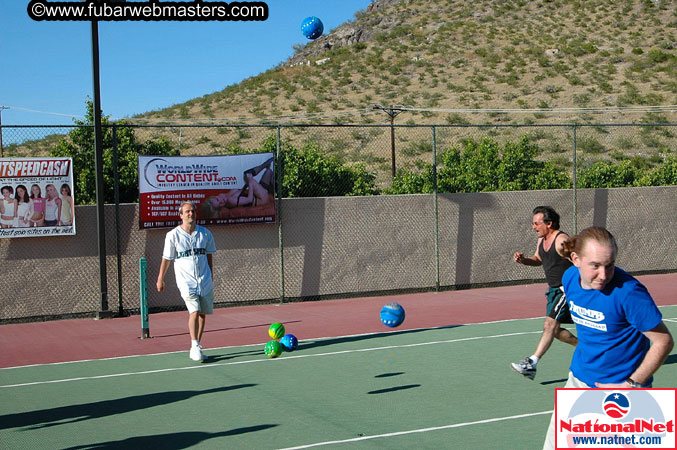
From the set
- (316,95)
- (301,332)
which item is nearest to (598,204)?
(301,332)

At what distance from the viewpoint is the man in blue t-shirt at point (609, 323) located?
4.27 m

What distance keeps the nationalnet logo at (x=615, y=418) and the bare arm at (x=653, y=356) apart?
0.18 m

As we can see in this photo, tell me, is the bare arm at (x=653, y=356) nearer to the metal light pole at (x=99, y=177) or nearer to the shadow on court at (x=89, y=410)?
the shadow on court at (x=89, y=410)

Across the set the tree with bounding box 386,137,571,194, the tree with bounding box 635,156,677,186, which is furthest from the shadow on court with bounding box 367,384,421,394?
the tree with bounding box 635,156,677,186

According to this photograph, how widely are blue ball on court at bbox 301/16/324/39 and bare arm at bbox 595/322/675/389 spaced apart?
12386 millimetres

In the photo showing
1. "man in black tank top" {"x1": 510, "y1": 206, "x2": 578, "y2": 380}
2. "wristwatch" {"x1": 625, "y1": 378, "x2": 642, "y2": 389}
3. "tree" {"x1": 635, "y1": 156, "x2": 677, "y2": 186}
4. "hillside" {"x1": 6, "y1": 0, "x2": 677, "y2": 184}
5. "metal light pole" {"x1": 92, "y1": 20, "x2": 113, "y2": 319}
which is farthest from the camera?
"hillside" {"x1": 6, "y1": 0, "x2": 677, "y2": 184}

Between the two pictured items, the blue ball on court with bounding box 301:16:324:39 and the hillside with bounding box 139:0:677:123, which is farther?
the hillside with bounding box 139:0:677:123

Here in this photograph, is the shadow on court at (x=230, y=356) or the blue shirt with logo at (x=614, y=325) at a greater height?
the blue shirt with logo at (x=614, y=325)

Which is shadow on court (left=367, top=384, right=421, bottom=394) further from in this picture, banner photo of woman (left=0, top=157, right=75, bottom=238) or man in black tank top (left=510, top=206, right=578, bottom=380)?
banner photo of woman (left=0, top=157, right=75, bottom=238)

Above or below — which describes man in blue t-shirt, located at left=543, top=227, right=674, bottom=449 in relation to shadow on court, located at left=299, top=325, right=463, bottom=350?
above

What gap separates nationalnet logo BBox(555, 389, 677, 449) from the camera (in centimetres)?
389

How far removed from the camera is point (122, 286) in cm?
1477

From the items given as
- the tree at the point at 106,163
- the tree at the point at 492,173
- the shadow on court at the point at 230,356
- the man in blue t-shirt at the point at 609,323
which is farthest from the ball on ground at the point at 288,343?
the tree at the point at 492,173

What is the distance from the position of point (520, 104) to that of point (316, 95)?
1450 centimetres
